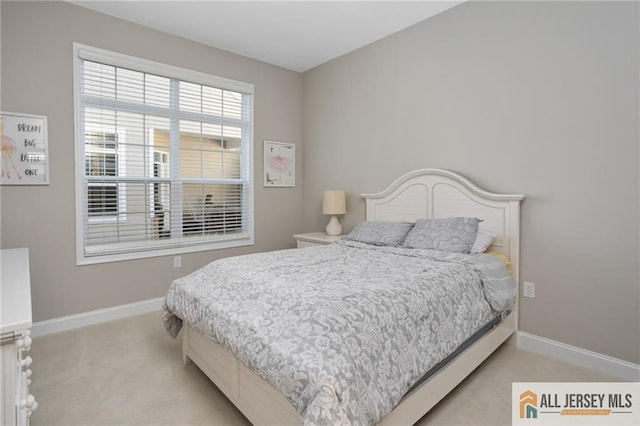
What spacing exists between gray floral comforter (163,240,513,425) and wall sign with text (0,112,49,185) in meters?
1.61

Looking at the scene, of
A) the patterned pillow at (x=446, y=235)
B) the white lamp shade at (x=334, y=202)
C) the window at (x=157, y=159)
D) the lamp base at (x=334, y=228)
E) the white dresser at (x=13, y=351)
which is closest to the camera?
the white dresser at (x=13, y=351)

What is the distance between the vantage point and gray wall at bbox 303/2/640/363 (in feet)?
7.05

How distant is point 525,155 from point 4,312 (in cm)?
299

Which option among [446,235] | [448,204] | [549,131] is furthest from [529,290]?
[549,131]

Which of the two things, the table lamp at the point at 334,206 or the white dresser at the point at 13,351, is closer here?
the white dresser at the point at 13,351

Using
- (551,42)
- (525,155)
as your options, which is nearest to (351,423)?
(525,155)

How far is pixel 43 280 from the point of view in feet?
9.13

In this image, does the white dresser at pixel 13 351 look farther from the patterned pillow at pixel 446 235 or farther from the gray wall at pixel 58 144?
the patterned pillow at pixel 446 235

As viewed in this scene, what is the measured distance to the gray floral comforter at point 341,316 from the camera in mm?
1226

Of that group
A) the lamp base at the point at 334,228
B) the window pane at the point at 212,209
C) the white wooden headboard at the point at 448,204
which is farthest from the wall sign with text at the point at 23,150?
the white wooden headboard at the point at 448,204

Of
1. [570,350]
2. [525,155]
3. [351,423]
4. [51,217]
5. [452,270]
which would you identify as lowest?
[570,350]

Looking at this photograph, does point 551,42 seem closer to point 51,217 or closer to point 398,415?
point 398,415

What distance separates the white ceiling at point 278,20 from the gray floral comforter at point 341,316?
212 centimetres

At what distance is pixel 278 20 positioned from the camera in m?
3.13
